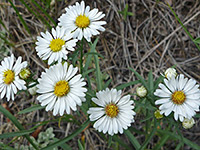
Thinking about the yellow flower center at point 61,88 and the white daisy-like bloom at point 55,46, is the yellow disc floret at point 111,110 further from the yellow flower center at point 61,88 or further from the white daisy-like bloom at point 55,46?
the white daisy-like bloom at point 55,46

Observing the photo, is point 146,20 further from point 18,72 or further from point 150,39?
point 18,72

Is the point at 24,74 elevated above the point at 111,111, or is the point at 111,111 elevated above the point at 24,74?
the point at 24,74

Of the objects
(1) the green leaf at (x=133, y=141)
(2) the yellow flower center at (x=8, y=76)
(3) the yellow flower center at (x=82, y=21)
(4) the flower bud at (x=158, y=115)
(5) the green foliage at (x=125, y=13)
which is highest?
(5) the green foliage at (x=125, y=13)

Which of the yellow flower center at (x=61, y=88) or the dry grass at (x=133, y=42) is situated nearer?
the yellow flower center at (x=61, y=88)

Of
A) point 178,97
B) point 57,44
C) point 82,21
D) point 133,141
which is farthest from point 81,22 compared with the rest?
point 133,141

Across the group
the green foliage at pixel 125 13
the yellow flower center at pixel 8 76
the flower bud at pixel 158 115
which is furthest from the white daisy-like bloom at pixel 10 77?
the green foliage at pixel 125 13

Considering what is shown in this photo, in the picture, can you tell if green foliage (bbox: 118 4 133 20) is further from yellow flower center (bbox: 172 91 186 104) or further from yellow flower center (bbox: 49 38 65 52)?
yellow flower center (bbox: 172 91 186 104)

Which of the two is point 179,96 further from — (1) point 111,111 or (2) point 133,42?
(2) point 133,42
